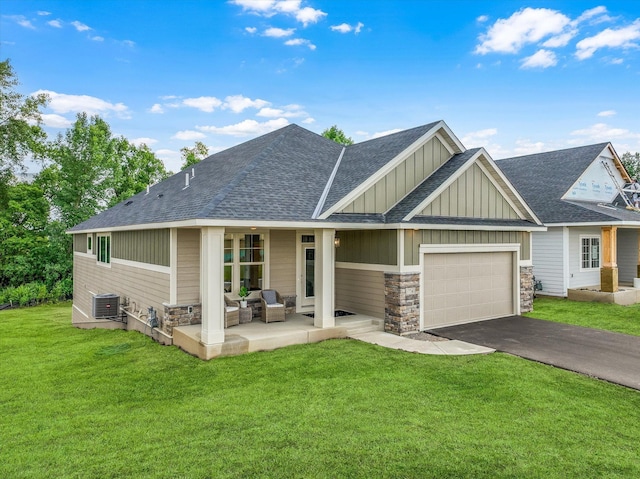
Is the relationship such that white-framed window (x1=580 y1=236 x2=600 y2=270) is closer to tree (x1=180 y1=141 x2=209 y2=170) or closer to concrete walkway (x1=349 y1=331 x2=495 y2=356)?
concrete walkway (x1=349 y1=331 x2=495 y2=356)

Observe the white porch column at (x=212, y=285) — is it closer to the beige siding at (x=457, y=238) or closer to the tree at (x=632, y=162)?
the beige siding at (x=457, y=238)

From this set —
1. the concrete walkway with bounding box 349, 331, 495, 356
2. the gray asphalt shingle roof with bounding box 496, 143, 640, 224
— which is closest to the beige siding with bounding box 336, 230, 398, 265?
the concrete walkway with bounding box 349, 331, 495, 356

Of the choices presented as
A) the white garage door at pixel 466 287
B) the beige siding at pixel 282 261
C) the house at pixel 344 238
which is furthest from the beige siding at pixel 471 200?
the beige siding at pixel 282 261

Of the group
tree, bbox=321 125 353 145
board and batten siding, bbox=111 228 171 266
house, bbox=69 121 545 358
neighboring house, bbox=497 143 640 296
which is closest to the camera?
house, bbox=69 121 545 358

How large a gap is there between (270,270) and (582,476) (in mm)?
8159

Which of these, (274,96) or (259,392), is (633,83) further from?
(259,392)

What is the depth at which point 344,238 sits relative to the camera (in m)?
11.2

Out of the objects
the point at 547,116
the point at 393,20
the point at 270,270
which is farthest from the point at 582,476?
the point at 547,116

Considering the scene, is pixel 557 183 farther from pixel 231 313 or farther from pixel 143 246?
pixel 143 246

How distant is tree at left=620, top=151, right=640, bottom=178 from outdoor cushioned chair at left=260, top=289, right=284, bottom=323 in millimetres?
42110

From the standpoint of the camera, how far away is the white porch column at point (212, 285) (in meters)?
7.67

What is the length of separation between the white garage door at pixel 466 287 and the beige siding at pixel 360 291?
1.16 meters

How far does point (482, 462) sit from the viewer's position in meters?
3.90

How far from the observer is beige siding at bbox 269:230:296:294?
425 inches
